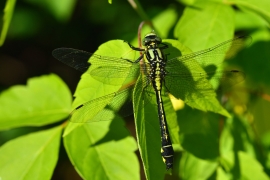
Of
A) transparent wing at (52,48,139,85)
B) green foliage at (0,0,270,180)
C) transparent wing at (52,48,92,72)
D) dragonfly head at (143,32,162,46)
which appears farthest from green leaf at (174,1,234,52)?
transparent wing at (52,48,92,72)

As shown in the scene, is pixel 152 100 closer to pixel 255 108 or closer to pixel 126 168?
pixel 126 168

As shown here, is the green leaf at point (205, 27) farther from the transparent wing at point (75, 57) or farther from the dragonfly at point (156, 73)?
the transparent wing at point (75, 57)

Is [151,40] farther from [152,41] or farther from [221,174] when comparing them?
[221,174]

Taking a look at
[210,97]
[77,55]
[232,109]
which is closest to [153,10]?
[232,109]

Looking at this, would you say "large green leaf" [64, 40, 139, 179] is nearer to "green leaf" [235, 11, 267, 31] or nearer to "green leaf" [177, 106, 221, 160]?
"green leaf" [177, 106, 221, 160]

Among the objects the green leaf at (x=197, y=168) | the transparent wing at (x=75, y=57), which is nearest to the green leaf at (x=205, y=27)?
the transparent wing at (x=75, y=57)

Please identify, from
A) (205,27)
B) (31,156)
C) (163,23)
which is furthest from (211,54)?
(31,156)
